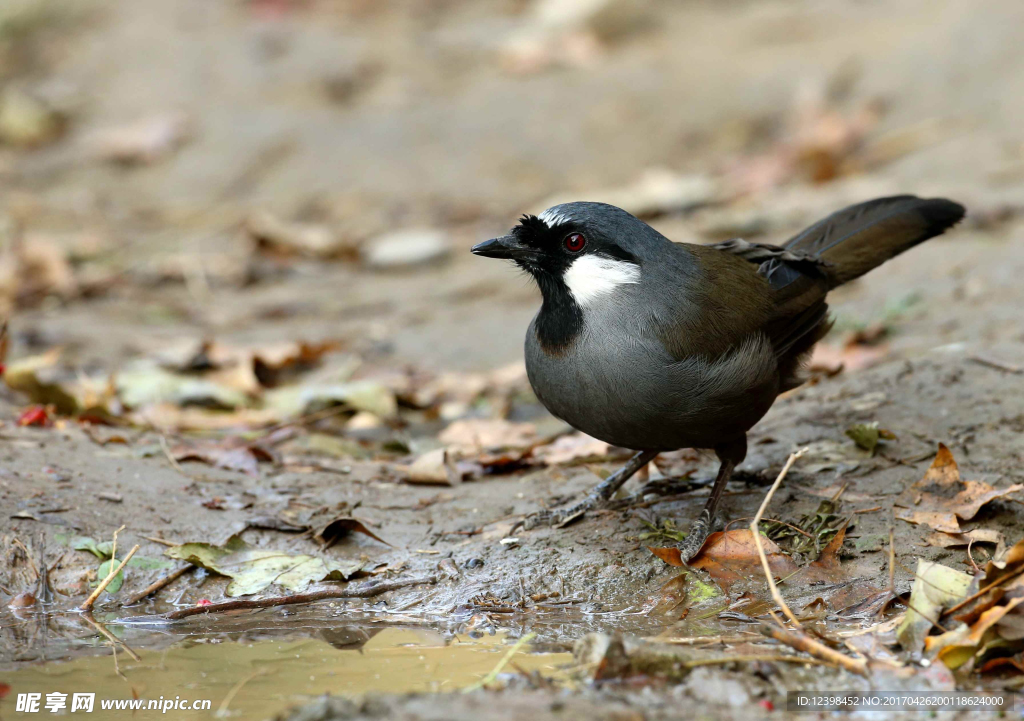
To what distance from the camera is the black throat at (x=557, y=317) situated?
3.66 m

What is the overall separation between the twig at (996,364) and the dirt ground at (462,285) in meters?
0.03

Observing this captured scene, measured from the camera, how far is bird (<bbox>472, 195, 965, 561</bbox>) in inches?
140

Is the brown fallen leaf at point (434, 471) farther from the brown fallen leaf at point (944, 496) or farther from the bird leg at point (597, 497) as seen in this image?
the brown fallen leaf at point (944, 496)

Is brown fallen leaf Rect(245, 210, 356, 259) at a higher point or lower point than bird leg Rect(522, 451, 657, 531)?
higher

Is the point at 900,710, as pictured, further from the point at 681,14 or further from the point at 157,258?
the point at 681,14

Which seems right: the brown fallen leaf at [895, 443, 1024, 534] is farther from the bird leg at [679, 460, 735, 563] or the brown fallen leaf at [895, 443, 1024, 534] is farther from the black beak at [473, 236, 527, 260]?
the black beak at [473, 236, 527, 260]

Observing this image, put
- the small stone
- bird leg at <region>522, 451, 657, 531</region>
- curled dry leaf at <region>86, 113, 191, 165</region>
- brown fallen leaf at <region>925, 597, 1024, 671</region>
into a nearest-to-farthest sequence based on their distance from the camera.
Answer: brown fallen leaf at <region>925, 597, 1024, 671</region>, bird leg at <region>522, 451, 657, 531</region>, the small stone, curled dry leaf at <region>86, 113, 191, 165</region>

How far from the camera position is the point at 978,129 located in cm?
893

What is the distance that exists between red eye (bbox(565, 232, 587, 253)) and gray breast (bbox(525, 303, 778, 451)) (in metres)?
0.25

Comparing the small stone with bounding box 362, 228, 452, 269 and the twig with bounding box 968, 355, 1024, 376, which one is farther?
the small stone with bounding box 362, 228, 452, 269

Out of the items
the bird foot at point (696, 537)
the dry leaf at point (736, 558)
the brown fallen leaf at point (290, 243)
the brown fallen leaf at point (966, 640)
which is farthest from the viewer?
the brown fallen leaf at point (290, 243)

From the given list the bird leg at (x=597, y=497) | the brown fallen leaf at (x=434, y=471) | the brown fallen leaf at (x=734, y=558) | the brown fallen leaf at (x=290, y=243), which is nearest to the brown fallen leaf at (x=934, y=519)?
the brown fallen leaf at (x=734, y=558)

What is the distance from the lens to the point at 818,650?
2.76m

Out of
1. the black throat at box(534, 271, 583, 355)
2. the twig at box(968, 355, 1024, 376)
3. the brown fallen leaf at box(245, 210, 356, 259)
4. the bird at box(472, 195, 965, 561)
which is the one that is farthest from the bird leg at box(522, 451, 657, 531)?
the brown fallen leaf at box(245, 210, 356, 259)
